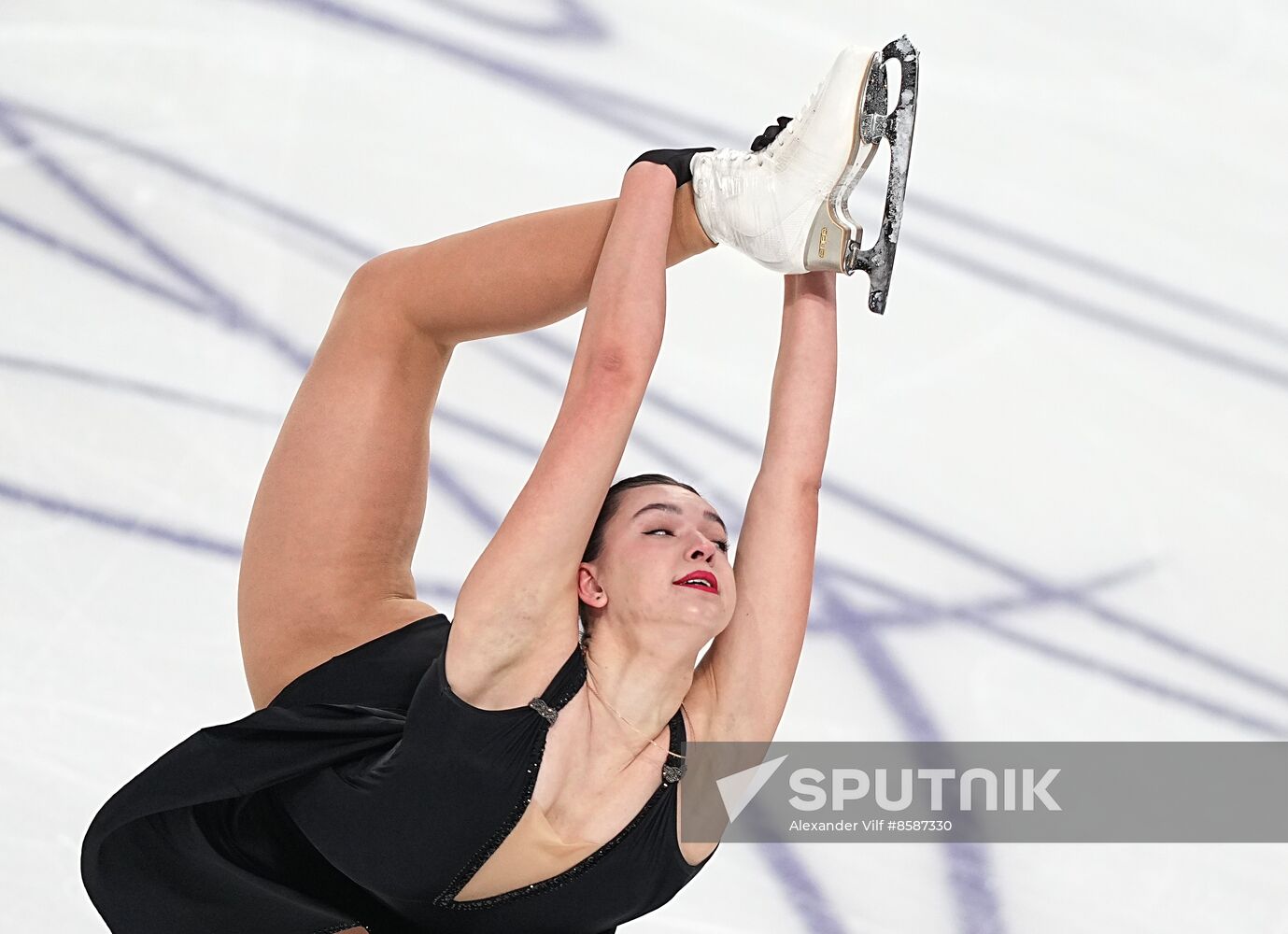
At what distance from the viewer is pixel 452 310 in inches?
83.7

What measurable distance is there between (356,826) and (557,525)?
0.46 m

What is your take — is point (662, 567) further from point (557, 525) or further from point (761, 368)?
point (761, 368)

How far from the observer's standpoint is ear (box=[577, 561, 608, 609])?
1936 millimetres

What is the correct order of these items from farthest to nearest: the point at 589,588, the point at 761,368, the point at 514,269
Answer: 1. the point at 761,368
2. the point at 514,269
3. the point at 589,588

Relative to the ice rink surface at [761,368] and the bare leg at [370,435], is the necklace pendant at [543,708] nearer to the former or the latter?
the bare leg at [370,435]

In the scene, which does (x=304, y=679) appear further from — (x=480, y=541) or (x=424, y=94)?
(x=424, y=94)

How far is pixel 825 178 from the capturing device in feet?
6.15

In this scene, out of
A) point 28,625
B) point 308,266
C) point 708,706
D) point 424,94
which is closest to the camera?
point 708,706

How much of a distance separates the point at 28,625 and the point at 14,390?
21.3 inches

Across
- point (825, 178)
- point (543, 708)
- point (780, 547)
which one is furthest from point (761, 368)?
point (543, 708)

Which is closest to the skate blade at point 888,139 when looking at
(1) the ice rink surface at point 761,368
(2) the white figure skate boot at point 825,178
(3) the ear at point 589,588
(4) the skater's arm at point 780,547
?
(2) the white figure skate boot at point 825,178

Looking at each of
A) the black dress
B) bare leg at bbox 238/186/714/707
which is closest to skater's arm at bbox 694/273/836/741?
the black dress

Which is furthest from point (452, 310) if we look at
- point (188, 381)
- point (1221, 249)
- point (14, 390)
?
point (1221, 249)

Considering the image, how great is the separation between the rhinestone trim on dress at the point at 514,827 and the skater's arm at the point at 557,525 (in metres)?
0.05
